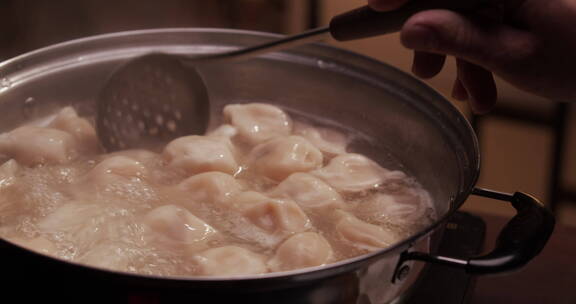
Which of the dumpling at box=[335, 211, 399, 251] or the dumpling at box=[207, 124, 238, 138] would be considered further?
the dumpling at box=[207, 124, 238, 138]

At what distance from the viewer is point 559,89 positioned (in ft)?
2.95

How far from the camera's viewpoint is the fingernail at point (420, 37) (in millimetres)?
774

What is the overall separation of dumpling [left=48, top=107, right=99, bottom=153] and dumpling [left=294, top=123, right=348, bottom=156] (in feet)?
1.45

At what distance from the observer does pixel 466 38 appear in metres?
0.79

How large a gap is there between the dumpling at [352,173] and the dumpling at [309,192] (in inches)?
1.8

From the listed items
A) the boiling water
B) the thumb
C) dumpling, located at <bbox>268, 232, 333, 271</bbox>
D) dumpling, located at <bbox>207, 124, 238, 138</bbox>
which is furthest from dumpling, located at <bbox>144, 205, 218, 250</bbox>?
the thumb

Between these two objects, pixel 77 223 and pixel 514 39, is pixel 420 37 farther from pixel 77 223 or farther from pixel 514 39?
pixel 77 223

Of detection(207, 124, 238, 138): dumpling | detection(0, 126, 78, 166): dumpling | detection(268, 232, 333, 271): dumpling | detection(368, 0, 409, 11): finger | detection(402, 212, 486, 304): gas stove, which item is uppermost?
detection(368, 0, 409, 11): finger

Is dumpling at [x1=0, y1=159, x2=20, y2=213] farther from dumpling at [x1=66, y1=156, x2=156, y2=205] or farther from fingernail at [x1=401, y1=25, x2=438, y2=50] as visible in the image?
fingernail at [x1=401, y1=25, x2=438, y2=50]

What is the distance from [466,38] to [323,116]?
24.7 inches

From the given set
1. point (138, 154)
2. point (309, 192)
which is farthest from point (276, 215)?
point (138, 154)

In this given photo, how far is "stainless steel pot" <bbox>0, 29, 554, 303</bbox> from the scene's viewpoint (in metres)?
0.66

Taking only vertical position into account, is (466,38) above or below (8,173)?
above

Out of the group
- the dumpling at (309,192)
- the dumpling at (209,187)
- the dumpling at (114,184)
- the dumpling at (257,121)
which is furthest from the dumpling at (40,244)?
the dumpling at (257,121)
